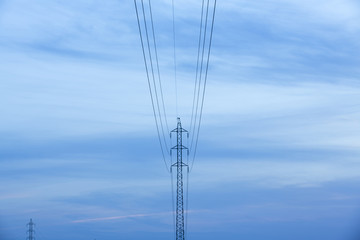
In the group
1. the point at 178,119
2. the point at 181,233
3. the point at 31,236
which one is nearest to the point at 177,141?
the point at 178,119

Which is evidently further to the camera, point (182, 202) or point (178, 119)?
point (178, 119)

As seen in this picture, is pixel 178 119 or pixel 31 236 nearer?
pixel 178 119

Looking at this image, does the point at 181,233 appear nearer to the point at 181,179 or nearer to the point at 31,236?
the point at 181,179

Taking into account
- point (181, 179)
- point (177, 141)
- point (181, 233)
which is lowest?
point (181, 233)

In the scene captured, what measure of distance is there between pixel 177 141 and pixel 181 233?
924 centimetres

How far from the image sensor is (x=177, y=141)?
53.9m

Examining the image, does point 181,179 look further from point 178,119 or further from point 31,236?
point 31,236

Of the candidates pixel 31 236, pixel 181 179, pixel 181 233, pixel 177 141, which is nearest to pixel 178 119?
pixel 177 141

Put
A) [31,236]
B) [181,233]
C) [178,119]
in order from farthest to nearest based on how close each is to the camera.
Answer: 1. [31,236]
2. [178,119]
3. [181,233]

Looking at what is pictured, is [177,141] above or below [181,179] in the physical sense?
above

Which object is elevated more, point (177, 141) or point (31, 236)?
point (177, 141)

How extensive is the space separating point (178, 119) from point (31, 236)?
45.6 meters

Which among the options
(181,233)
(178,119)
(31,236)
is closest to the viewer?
(181,233)

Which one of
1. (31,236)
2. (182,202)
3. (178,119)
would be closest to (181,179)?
(182,202)
